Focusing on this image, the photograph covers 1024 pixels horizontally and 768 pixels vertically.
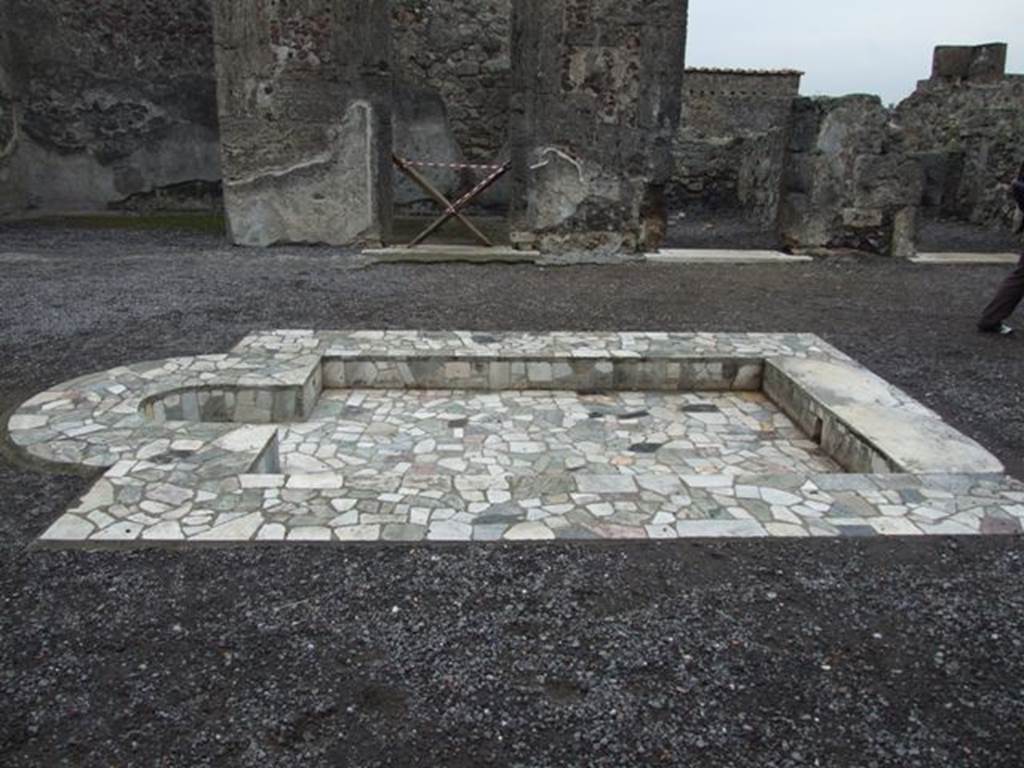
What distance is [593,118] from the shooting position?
859cm

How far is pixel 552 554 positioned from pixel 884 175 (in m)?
8.00

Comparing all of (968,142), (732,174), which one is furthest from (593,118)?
(968,142)

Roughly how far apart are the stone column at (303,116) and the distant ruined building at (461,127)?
20 millimetres

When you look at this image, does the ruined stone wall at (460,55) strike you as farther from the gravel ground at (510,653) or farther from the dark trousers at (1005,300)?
the gravel ground at (510,653)

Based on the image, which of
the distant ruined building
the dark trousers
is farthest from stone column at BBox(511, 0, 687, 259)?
the dark trousers

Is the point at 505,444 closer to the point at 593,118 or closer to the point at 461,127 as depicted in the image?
the point at 593,118

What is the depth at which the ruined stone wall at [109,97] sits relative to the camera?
404 inches

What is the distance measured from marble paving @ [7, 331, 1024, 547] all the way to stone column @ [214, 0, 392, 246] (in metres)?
3.52

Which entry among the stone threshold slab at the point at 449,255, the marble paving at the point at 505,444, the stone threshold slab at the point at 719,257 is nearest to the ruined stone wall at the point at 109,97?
the stone threshold slab at the point at 449,255

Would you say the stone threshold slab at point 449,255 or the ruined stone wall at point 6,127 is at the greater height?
the ruined stone wall at point 6,127

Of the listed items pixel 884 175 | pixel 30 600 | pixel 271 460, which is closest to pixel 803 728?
pixel 30 600

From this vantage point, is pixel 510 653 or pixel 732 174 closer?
pixel 510 653

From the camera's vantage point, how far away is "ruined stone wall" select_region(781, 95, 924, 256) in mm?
9062

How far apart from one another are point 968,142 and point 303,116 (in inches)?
394
